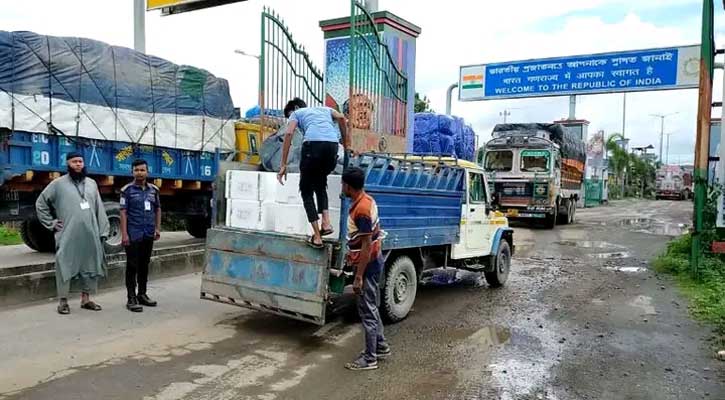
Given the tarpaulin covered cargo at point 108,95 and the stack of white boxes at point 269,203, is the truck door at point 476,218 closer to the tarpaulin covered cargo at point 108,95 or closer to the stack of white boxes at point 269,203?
the stack of white boxes at point 269,203

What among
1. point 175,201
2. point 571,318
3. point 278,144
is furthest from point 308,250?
point 175,201

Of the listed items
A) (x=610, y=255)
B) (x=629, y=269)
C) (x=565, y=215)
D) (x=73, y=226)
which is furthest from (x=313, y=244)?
(x=565, y=215)

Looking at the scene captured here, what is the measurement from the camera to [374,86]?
25.3ft

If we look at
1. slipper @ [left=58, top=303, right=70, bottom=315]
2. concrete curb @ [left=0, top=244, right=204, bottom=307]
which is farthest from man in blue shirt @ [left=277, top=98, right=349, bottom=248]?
concrete curb @ [left=0, top=244, right=204, bottom=307]

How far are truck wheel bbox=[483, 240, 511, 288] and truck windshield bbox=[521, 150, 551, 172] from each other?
9.88 m

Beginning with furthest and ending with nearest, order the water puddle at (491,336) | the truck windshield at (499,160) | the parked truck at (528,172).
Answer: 1. the truck windshield at (499,160)
2. the parked truck at (528,172)
3. the water puddle at (491,336)

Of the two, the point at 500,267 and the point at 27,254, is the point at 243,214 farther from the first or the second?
the point at 27,254

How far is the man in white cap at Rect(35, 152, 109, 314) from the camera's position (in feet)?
19.1

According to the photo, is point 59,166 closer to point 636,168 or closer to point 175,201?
point 175,201

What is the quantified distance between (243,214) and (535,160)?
1377 centimetres

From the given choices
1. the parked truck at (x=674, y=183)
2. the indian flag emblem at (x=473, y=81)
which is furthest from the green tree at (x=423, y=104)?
the parked truck at (x=674, y=183)

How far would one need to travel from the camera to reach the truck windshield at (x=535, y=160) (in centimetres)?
1783

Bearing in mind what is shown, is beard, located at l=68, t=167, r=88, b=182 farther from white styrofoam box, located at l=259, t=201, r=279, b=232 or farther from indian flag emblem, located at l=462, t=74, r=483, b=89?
indian flag emblem, located at l=462, t=74, r=483, b=89

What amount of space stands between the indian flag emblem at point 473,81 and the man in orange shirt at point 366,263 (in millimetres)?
18759
